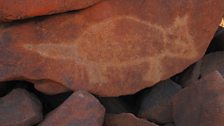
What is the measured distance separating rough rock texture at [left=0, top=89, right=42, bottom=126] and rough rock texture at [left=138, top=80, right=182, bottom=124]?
1.72 ft

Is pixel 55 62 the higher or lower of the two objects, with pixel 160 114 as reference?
higher

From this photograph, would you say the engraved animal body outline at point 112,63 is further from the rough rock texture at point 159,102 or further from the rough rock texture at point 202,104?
the rough rock texture at point 202,104

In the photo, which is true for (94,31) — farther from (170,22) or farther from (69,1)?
(170,22)

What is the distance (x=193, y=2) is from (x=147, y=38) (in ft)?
0.96

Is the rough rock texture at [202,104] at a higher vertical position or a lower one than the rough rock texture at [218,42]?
higher

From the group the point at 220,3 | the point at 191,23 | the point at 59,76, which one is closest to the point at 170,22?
the point at 191,23

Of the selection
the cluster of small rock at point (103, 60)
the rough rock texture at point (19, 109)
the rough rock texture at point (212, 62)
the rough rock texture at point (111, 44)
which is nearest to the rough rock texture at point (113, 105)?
the cluster of small rock at point (103, 60)

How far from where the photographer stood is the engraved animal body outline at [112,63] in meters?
2.35

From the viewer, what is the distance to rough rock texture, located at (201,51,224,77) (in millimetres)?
2738

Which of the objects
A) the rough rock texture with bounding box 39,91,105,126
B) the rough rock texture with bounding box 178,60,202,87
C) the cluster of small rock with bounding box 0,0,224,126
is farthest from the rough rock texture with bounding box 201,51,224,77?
the rough rock texture with bounding box 39,91,105,126

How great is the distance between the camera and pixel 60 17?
2.37 m

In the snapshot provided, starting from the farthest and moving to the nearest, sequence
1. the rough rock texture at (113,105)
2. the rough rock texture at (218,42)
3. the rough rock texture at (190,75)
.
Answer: the rough rock texture at (218,42)
the rough rock texture at (190,75)
the rough rock texture at (113,105)

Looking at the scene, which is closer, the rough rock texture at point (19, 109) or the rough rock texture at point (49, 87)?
the rough rock texture at point (19, 109)

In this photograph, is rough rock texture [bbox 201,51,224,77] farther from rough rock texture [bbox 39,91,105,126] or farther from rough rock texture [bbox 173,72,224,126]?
rough rock texture [bbox 39,91,105,126]
